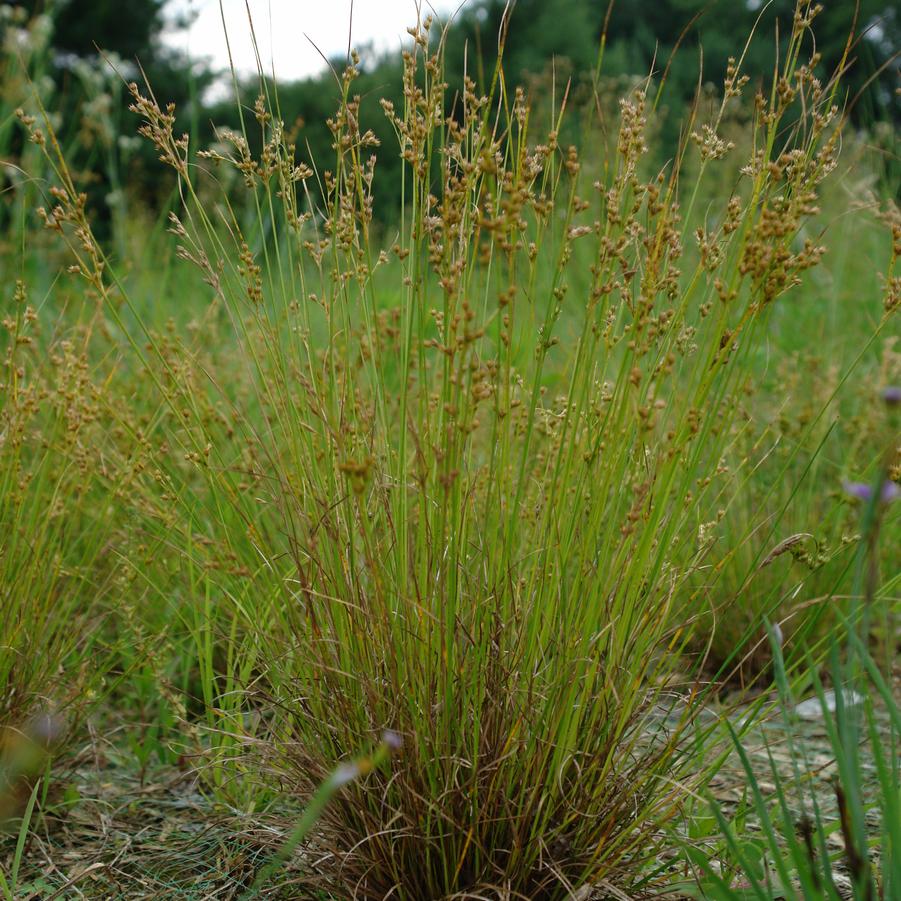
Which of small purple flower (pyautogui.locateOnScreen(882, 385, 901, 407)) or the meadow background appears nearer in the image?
small purple flower (pyautogui.locateOnScreen(882, 385, 901, 407))

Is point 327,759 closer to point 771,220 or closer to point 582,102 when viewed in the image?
point 771,220

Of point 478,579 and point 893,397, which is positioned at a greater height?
point 893,397

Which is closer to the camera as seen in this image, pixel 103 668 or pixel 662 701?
pixel 103 668

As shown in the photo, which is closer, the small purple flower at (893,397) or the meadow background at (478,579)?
the small purple flower at (893,397)

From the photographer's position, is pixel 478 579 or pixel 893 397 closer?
pixel 893 397

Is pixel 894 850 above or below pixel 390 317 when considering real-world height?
below

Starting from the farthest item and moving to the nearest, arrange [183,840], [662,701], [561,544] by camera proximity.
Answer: [662,701], [183,840], [561,544]

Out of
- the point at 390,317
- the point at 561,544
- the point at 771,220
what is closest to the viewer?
the point at 771,220

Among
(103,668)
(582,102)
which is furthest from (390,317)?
(582,102)

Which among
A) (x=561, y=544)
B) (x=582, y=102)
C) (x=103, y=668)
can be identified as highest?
(x=582, y=102)
